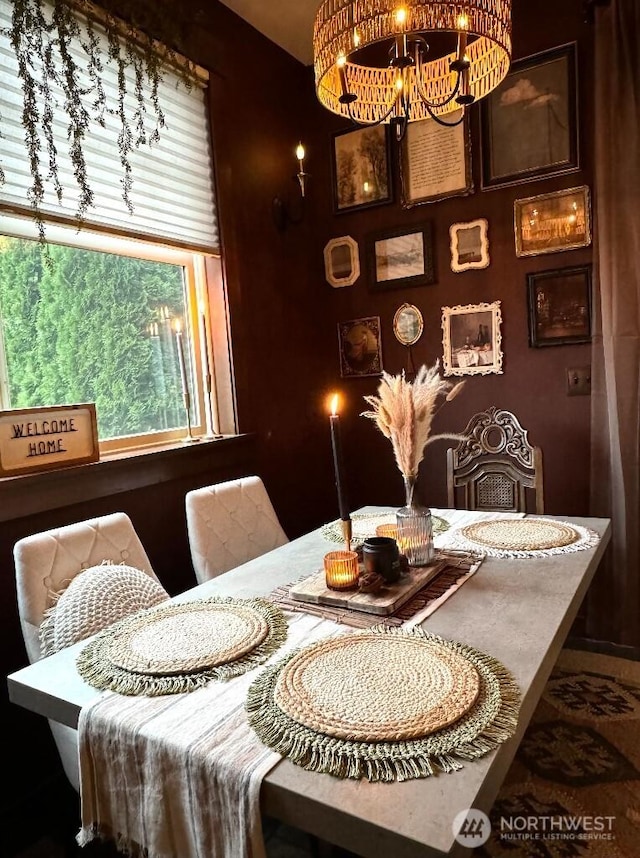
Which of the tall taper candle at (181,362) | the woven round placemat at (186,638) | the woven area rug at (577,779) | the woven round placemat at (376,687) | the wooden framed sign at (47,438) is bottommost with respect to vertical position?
the woven area rug at (577,779)

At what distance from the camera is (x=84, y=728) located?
2.85ft

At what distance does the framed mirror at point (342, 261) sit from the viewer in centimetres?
290

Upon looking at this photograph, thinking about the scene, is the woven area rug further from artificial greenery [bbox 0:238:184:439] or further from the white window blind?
the white window blind

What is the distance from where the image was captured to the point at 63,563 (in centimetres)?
138

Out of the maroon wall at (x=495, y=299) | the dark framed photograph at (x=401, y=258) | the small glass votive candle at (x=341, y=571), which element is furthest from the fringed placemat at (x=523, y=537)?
the dark framed photograph at (x=401, y=258)

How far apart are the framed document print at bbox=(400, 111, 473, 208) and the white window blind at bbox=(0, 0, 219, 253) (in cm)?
94

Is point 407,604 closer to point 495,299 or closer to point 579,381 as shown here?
point 579,381

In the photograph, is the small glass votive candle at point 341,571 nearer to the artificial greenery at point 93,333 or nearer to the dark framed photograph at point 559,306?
the artificial greenery at point 93,333

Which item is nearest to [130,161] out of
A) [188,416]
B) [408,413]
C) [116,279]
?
[116,279]

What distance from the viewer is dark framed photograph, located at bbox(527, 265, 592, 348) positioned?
2.37m

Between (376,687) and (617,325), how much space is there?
191 cm

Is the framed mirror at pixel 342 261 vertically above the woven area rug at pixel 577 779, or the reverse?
the framed mirror at pixel 342 261

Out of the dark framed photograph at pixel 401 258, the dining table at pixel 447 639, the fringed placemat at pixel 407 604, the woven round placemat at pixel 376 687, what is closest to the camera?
the dining table at pixel 447 639

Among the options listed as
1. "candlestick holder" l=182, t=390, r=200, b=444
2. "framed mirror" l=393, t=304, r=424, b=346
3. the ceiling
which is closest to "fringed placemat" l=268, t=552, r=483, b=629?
"candlestick holder" l=182, t=390, r=200, b=444
